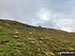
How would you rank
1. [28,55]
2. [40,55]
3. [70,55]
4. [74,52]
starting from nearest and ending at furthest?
[28,55]
[40,55]
[70,55]
[74,52]

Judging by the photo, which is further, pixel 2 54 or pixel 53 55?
pixel 53 55

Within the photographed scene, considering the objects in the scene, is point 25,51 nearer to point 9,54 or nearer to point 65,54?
point 9,54

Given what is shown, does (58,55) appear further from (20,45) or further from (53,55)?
(20,45)

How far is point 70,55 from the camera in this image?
3719 centimetres

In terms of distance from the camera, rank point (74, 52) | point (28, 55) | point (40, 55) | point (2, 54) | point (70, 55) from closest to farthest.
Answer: point (2, 54) → point (28, 55) → point (40, 55) → point (70, 55) → point (74, 52)

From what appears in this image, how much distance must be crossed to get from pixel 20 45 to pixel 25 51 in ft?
14.6

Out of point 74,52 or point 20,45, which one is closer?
point 20,45

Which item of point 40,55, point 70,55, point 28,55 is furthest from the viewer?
point 70,55

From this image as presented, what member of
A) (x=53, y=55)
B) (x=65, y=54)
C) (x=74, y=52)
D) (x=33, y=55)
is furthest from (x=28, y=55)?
(x=74, y=52)

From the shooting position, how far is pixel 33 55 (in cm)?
2939

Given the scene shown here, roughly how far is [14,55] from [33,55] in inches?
220

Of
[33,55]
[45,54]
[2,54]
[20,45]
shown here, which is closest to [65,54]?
[45,54]

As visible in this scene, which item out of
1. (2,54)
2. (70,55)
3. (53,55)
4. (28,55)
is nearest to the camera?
(2,54)

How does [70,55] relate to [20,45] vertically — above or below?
below
